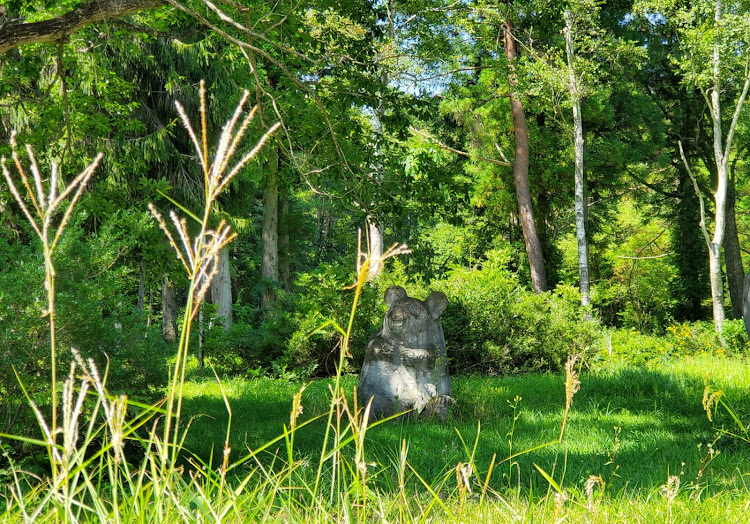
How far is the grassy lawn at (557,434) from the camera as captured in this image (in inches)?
153

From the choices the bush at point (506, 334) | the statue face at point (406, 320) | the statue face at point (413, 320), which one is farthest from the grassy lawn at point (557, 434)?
the bush at point (506, 334)

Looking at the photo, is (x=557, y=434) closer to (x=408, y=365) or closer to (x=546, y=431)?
(x=546, y=431)

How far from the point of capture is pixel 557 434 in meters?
6.01

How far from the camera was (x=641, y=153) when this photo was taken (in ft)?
64.7

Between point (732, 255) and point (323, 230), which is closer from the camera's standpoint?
point (732, 255)

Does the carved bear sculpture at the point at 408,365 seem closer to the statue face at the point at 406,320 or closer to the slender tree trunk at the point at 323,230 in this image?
the statue face at the point at 406,320

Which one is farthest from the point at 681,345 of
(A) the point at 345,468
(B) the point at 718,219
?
(A) the point at 345,468

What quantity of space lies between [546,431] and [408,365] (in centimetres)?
168

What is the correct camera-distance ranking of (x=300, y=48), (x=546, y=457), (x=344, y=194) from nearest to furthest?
(x=546, y=457)
(x=344, y=194)
(x=300, y=48)

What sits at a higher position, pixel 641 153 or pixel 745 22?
pixel 745 22

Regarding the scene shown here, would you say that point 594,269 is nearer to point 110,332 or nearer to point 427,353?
point 427,353

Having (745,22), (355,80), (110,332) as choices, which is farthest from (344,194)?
(745,22)

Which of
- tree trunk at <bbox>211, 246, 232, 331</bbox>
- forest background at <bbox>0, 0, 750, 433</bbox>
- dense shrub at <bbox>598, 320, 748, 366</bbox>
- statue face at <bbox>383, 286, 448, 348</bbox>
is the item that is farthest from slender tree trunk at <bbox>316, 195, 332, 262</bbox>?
statue face at <bbox>383, 286, 448, 348</bbox>

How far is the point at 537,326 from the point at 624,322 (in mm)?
12414
